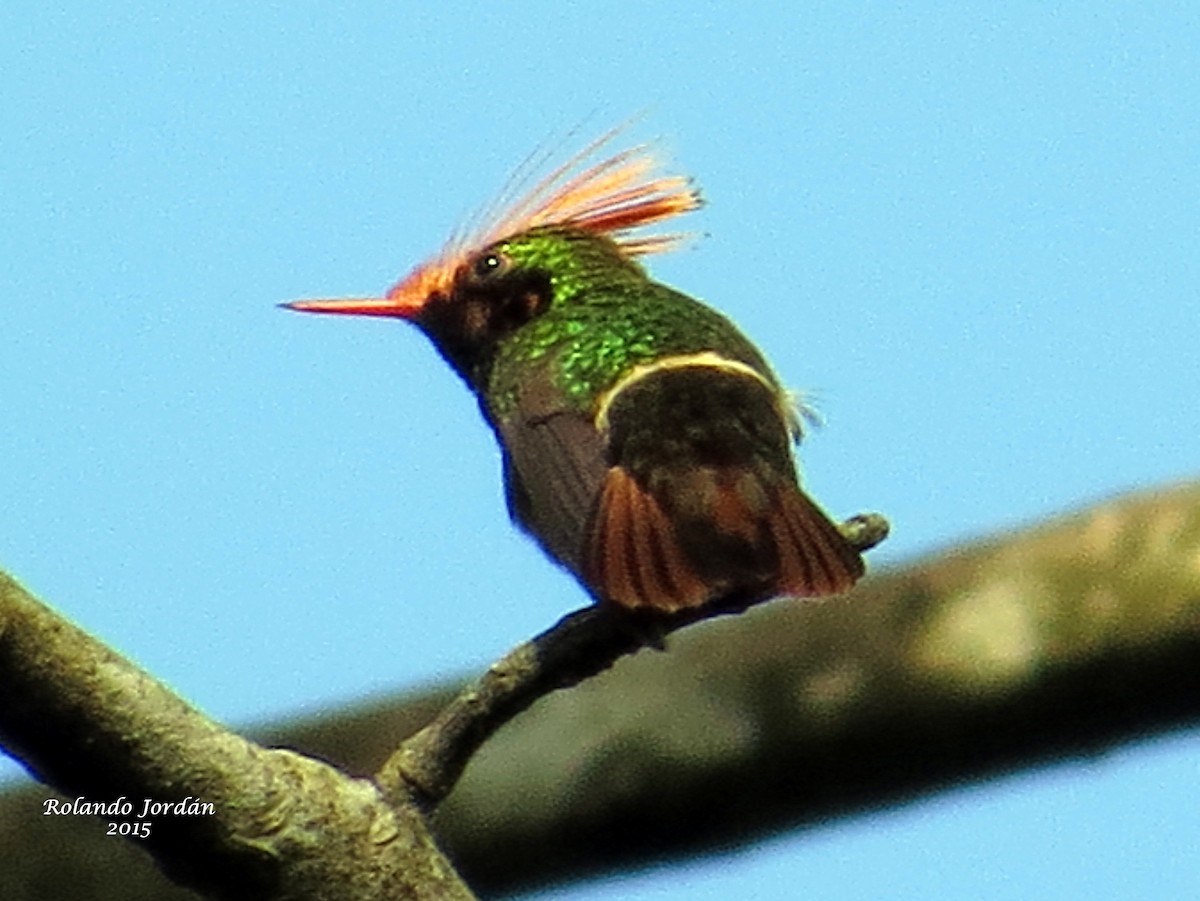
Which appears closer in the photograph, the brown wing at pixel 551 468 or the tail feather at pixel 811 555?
the tail feather at pixel 811 555

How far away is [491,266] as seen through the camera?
3580 millimetres

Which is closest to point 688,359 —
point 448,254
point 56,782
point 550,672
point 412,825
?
point 448,254

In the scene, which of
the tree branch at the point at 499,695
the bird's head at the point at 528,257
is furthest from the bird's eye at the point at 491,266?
the tree branch at the point at 499,695

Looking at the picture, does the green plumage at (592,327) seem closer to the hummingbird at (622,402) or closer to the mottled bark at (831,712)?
the hummingbird at (622,402)

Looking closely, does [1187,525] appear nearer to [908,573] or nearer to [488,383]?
[908,573]

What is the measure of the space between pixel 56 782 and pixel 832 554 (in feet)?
3.16

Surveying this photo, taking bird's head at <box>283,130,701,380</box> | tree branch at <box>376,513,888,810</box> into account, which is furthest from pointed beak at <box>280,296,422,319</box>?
tree branch at <box>376,513,888,810</box>

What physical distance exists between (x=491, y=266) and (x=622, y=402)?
573 mm

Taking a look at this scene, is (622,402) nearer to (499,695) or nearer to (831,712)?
(831,712)

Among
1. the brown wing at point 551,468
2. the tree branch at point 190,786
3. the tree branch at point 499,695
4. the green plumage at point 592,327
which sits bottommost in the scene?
the tree branch at point 190,786

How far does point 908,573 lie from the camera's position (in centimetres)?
341

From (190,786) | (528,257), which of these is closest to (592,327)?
(528,257)

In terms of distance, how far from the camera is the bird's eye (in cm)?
357

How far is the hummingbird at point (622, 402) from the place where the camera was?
2.71 metres
